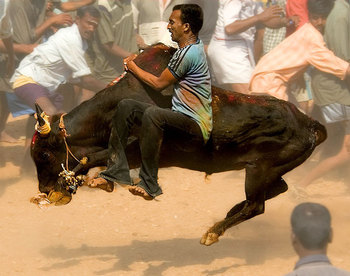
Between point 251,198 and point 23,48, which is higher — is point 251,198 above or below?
above

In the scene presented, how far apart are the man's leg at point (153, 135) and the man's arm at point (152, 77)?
0.82 feet

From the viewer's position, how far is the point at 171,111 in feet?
29.8

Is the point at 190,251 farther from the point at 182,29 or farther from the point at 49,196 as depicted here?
the point at 182,29

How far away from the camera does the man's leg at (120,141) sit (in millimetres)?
9031

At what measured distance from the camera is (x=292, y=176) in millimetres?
15312

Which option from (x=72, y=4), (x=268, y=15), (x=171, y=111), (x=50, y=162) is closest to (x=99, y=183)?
(x=50, y=162)

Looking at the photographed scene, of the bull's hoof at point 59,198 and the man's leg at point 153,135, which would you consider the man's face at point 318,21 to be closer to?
the man's leg at point 153,135

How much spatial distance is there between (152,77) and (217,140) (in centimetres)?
106

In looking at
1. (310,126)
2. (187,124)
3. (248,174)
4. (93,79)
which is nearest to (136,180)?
(187,124)

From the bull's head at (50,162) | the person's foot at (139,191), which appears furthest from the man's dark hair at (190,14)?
the bull's head at (50,162)

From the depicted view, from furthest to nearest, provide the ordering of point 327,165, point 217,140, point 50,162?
point 327,165
point 50,162
point 217,140

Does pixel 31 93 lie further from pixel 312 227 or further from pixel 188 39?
pixel 312 227

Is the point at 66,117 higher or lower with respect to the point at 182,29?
lower

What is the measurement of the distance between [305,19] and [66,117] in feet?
22.2
